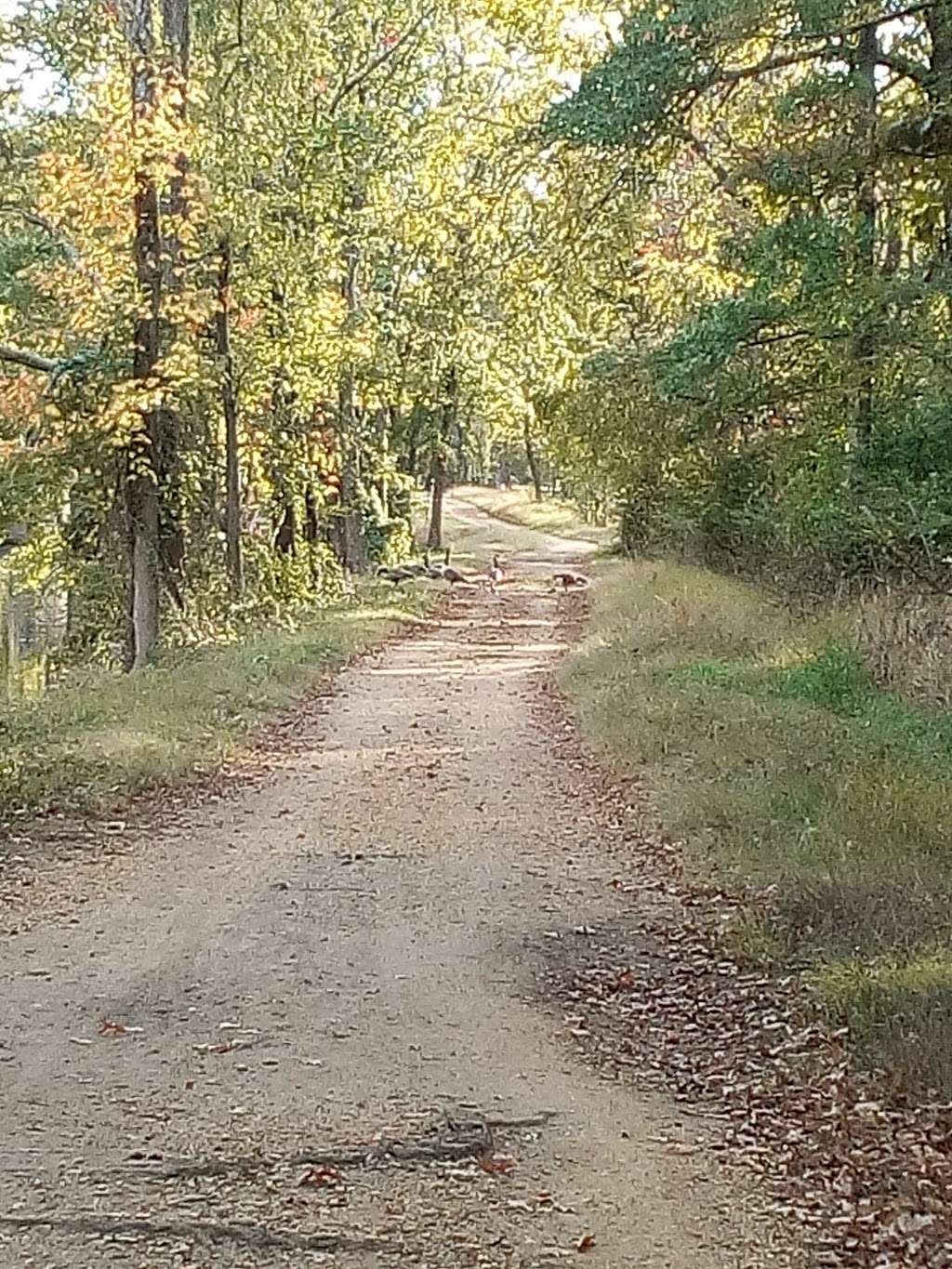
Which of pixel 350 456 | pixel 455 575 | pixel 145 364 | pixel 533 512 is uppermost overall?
pixel 145 364

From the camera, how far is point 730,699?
13977 mm

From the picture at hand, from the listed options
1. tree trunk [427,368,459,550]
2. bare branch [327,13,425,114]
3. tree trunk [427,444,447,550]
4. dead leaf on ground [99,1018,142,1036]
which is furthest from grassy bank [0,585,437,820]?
tree trunk [427,444,447,550]

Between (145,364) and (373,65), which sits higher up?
(373,65)

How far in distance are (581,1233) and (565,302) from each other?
13.4 meters

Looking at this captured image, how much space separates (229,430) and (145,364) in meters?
3.49

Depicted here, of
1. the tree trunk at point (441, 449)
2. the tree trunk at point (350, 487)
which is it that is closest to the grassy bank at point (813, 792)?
the tree trunk at point (350, 487)

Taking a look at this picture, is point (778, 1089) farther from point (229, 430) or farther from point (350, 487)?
point (350, 487)

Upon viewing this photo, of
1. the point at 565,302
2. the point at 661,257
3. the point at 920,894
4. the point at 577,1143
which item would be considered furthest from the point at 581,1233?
the point at 661,257

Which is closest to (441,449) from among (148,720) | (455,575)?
(455,575)

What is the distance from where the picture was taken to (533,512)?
65438mm

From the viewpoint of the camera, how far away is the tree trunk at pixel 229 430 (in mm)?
19797

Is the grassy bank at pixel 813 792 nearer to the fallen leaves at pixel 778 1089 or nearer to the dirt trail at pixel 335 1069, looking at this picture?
the fallen leaves at pixel 778 1089

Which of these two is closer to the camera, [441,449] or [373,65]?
[373,65]

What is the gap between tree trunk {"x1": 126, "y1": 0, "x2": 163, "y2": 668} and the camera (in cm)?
1698
